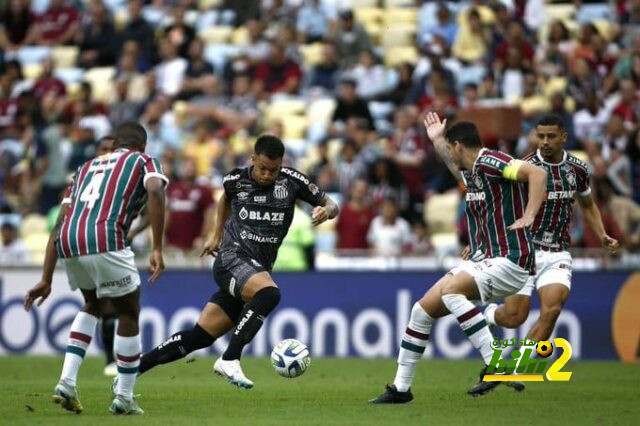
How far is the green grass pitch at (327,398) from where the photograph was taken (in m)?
10.1

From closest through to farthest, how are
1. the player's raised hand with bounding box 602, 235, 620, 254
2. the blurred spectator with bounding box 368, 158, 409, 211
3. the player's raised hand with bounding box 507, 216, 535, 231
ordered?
1. the player's raised hand with bounding box 507, 216, 535, 231
2. the player's raised hand with bounding box 602, 235, 620, 254
3. the blurred spectator with bounding box 368, 158, 409, 211

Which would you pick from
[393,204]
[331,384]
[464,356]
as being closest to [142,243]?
[393,204]

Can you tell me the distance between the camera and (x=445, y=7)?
23531 millimetres

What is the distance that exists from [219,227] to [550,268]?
3.31 m

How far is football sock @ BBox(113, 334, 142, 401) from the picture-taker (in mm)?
10203

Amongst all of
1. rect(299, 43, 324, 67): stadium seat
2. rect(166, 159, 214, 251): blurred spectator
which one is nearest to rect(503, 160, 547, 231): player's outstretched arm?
rect(166, 159, 214, 251): blurred spectator

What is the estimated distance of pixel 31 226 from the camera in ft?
71.2

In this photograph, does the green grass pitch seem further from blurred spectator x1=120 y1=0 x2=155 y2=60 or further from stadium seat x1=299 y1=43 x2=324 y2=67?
blurred spectator x1=120 y1=0 x2=155 y2=60

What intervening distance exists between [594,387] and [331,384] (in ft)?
8.51

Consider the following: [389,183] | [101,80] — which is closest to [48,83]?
[101,80]

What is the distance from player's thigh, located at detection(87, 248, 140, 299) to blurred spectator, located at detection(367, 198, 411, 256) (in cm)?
943

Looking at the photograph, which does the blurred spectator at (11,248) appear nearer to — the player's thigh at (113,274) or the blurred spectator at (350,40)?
the blurred spectator at (350,40)

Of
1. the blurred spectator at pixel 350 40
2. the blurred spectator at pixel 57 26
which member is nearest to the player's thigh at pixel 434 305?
the blurred spectator at pixel 350 40

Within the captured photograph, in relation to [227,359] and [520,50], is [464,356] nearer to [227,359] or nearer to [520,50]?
[520,50]
